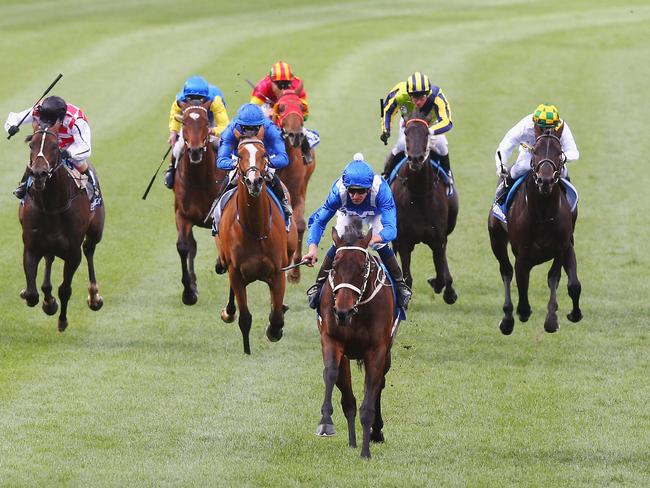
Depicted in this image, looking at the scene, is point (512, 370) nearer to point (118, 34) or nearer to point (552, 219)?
point (552, 219)

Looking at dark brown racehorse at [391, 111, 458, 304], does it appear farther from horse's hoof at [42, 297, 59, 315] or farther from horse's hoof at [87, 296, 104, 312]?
horse's hoof at [42, 297, 59, 315]

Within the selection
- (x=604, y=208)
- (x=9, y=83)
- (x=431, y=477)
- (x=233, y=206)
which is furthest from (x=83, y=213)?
(x=9, y=83)

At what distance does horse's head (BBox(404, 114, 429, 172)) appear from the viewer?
17125 millimetres

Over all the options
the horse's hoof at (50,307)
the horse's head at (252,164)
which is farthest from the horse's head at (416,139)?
the horse's hoof at (50,307)

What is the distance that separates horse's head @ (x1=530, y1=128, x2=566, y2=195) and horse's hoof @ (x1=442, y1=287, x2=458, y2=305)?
12.3ft

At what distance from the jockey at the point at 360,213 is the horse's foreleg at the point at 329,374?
1.73ft

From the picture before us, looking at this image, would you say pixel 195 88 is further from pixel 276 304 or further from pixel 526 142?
pixel 526 142

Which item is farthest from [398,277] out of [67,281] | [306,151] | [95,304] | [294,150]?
[306,151]

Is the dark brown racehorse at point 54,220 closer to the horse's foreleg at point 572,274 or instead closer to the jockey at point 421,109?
the jockey at point 421,109

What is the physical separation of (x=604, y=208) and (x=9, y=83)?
14595mm

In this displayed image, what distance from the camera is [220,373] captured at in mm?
16219

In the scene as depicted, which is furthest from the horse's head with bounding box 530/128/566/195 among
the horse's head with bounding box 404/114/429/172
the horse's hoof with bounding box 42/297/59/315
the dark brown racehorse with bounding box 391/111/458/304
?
the horse's hoof with bounding box 42/297/59/315

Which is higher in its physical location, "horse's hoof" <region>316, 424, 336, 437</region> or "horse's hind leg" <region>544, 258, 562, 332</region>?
"horse's hind leg" <region>544, 258, 562, 332</region>

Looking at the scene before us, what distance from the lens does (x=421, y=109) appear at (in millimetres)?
18281
